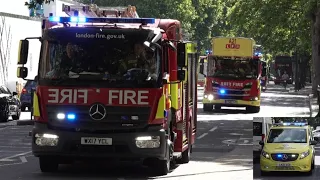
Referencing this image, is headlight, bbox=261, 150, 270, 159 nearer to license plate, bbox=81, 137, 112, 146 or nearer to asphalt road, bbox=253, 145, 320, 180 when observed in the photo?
asphalt road, bbox=253, 145, 320, 180

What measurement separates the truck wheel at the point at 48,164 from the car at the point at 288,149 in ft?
24.8

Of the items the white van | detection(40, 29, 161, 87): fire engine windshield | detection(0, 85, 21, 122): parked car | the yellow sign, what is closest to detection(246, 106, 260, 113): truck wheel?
the yellow sign

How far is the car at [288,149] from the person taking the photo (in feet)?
23.6

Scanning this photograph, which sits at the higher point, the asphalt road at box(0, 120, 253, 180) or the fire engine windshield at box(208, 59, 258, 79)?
the fire engine windshield at box(208, 59, 258, 79)

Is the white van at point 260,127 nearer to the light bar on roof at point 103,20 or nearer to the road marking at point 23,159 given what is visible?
the light bar on roof at point 103,20

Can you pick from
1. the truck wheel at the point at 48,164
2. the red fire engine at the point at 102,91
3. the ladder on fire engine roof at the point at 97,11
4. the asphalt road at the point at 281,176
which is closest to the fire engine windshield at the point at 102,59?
the red fire engine at the point at 102,91

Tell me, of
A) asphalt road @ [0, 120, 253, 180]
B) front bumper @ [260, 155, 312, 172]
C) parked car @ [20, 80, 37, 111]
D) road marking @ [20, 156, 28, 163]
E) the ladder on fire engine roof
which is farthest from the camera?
parked car @ [20, 80, 37, 111]

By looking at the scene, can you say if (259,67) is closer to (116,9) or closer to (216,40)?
(216,40)

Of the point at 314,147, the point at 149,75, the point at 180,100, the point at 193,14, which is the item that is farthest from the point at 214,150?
the point at 193,14

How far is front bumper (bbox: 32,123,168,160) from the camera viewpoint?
44.5 ft

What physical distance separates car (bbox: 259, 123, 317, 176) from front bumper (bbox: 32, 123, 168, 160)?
6175mm

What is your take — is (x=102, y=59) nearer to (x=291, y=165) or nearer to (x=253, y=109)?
(x=291, y=165)

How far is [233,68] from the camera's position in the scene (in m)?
39.8

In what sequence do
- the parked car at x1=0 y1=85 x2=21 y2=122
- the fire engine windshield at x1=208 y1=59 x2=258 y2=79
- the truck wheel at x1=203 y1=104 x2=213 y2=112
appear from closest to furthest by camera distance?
the parked car at x1=0 y1=85 x2=21 y2=122 → the fire engine windshield at x1=208 y1=59 x2=258 y2=79 → the truck wheel at x1=203 y1=104 x2=213 y2=112
